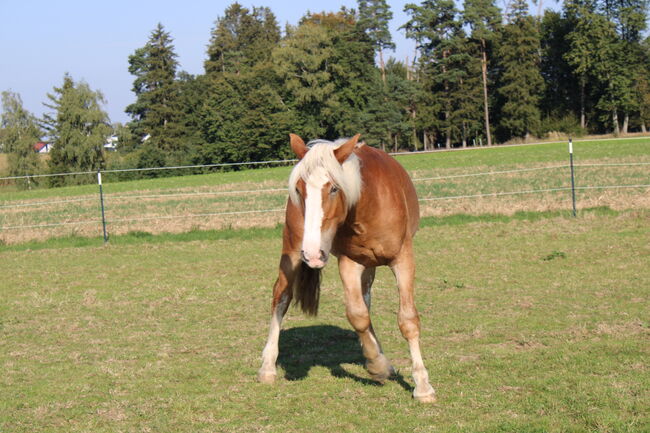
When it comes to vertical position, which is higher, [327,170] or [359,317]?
[327,170]

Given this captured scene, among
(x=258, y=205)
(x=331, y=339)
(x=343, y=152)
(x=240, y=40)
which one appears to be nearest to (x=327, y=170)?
(x=343, y=152)

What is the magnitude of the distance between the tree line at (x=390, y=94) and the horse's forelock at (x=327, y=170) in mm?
48757

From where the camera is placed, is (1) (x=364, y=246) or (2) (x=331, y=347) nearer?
(1) (x=364, y=246)

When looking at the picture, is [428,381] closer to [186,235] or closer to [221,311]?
[221,311]

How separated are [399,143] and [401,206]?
197 ft

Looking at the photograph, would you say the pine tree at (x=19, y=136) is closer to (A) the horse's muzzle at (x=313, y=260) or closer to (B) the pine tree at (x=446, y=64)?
(B) the pine tree at (x=446, y=64)

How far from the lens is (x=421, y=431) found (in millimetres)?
3562

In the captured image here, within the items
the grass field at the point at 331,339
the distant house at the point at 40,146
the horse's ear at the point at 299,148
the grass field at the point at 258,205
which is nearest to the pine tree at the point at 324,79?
the distant house at the point at 40,146

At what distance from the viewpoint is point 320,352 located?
218 inches

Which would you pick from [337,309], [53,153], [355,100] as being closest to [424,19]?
[355,100]

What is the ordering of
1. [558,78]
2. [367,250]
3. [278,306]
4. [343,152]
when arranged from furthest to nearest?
[558,78] < [278,306] < [367,250] < [343,152]

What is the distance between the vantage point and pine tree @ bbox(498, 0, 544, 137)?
57.2 metres

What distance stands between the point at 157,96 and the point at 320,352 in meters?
63.7

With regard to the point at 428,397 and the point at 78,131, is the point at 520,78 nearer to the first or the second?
the point at 78,131
